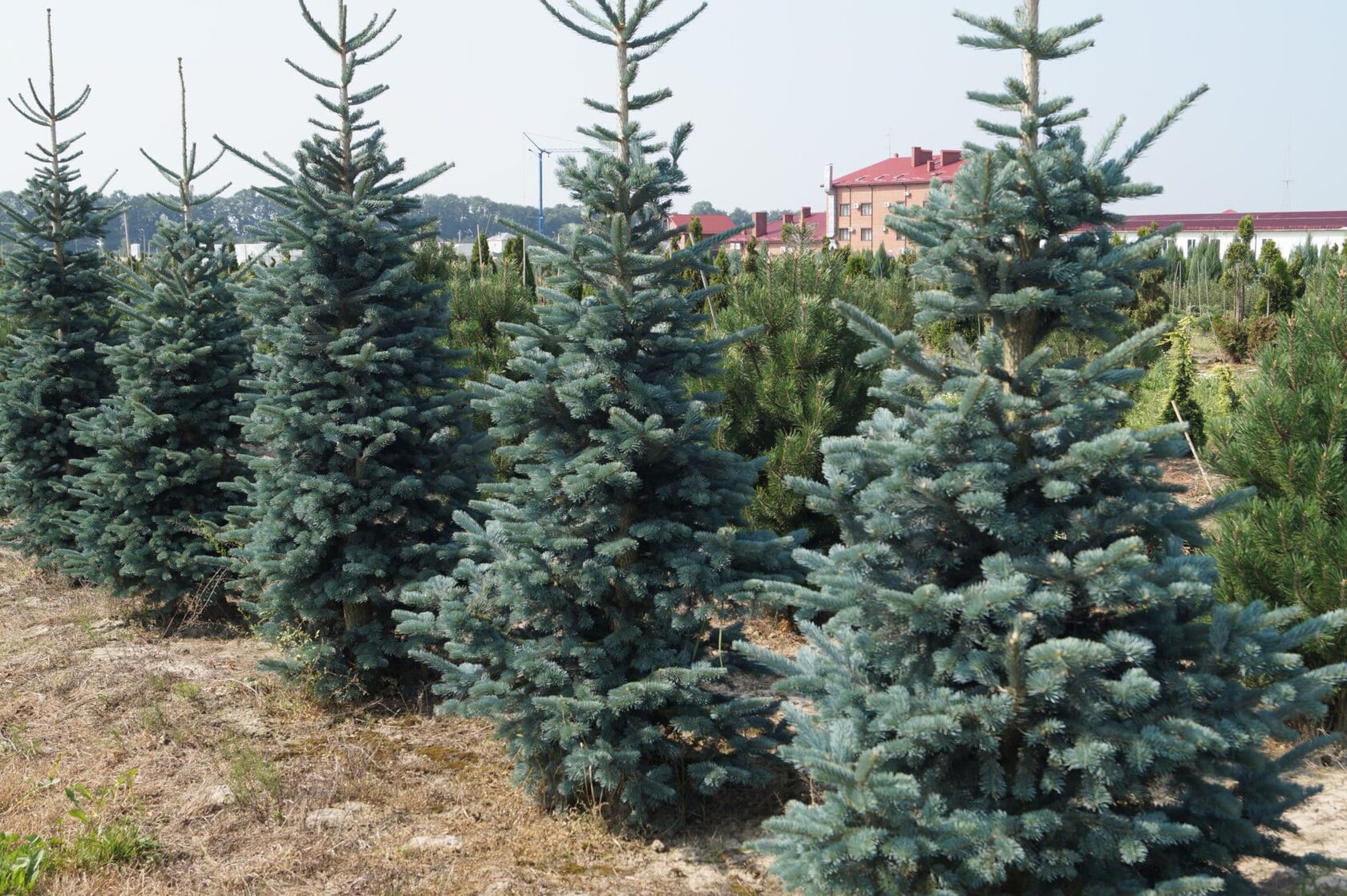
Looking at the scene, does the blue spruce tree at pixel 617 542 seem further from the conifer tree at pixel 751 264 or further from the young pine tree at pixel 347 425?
the conifer tree at pixel 751 264

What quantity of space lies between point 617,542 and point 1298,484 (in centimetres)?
353

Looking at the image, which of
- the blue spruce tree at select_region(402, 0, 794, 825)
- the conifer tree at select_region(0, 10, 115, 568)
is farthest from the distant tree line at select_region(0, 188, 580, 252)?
the blue spruce tree at select_region(402, 0, 794, 825)

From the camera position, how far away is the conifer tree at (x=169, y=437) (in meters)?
7.88

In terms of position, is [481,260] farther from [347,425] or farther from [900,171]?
[900,171]

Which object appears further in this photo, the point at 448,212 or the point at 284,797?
the point at 448,212

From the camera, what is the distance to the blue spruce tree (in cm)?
470

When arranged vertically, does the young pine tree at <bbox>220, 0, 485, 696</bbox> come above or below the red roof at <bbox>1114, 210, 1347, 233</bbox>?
below

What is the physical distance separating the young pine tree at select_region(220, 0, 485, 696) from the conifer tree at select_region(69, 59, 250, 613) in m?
1.48

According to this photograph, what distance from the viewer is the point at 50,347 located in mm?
9156

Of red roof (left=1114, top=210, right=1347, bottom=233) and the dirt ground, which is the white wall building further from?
the dirt ground

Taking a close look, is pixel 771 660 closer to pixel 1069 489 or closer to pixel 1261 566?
pixel 1069 489

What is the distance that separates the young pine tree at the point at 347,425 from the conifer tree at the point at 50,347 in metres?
3.37

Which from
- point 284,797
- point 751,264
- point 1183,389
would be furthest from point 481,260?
point 284,797

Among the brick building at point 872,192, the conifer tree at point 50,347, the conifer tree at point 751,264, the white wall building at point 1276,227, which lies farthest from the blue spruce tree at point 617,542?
the brick building at point 872,192
